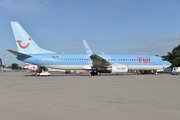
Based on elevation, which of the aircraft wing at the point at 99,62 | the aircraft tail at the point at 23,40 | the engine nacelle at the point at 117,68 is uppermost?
the aircraft tail at the point at 23,40

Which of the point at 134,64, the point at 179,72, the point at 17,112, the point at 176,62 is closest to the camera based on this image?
the point at 17,112

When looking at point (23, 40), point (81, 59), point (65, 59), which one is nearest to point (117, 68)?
point (81, 59)

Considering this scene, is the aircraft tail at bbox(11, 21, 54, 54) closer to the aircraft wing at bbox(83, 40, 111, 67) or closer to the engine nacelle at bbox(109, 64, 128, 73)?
the aircraft wing at bbox(83, 40, 111, 67)

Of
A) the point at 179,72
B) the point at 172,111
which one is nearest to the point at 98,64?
the point at 179,72

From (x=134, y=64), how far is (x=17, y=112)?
34120 mm

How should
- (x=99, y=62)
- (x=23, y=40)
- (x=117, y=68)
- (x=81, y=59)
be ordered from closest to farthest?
(x=117, y=68) → (x=23, y=40) → (x=99, y=62) → (x=81, y=59)

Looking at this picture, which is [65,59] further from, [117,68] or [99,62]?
[117,68]

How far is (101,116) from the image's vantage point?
633 centimetres

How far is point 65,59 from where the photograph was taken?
3762cm

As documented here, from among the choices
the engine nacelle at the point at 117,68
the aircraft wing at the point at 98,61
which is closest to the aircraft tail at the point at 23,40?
the aircraft wing at the point at 98,61

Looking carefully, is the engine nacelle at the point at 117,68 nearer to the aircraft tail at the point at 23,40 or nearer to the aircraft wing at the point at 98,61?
the aircraft wing at the point at 98,61

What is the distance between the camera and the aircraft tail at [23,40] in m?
36.9

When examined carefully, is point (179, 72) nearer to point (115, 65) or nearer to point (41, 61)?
point (115, 65)

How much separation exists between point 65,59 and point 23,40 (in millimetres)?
6962
